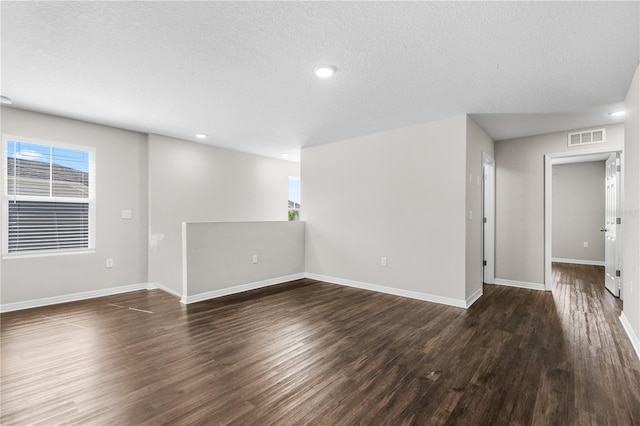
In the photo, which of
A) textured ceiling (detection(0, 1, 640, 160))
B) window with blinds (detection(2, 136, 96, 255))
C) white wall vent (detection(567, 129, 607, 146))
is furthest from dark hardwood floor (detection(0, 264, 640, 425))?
textured ceiling (detection(0, 1, 640, 160))

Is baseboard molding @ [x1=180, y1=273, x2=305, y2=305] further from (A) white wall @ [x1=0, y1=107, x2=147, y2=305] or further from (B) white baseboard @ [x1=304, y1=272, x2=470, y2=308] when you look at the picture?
(A) white wall @ [x1=0, y1=107, x2=147, y2=305]

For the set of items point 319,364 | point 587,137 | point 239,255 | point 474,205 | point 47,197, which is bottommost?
point 319,364

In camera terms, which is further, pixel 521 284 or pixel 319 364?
pixel 521 284

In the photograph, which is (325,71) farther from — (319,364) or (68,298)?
(68,298)

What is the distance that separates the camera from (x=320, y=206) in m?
5.43

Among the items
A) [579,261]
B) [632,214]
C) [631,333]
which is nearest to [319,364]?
[631,333]

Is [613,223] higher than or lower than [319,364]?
higher

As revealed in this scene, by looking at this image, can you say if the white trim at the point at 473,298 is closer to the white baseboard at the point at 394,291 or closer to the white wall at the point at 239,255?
the white baseboard at the point at 394,291

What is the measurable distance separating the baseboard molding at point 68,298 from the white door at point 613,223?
707cm

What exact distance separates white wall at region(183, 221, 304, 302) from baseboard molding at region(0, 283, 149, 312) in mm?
1417

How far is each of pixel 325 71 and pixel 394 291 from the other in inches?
124

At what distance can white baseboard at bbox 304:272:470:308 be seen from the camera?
386 cm

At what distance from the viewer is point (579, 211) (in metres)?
7.10

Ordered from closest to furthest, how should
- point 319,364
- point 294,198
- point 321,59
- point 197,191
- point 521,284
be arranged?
point 319,364 < point 321,59 < point 521,284 < point 197,191 < point 294,198
